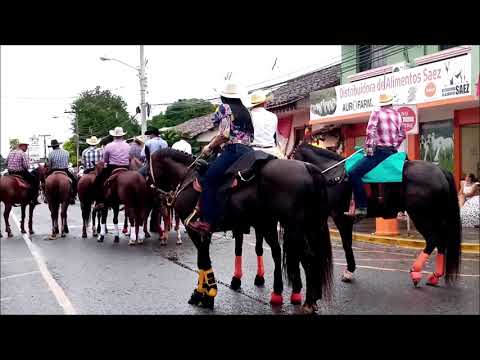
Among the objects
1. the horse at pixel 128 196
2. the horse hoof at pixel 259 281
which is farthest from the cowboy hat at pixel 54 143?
the horse at pixel 128 196

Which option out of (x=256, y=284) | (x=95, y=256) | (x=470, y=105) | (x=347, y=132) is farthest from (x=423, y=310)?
(x=347, y=132)

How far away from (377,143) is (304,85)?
14.5 m

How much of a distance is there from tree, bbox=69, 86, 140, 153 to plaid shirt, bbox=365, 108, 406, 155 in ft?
10.9

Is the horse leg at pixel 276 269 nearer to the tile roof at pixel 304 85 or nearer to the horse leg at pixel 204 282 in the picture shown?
the horse leg at pixel 204 282

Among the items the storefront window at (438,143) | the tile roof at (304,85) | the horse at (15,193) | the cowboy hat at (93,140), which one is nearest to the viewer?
the horse at (15,193)

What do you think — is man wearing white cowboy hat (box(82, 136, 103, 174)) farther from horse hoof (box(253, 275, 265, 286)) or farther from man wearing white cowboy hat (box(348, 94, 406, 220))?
man wearing white cowboy hat (box(348, 94, 406, 220))

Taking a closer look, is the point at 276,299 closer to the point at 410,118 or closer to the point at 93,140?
the point at 93,140

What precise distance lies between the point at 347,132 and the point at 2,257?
14117mm

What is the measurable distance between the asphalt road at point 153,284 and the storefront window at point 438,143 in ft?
20.4

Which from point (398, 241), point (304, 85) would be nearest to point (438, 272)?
point (398, 241)

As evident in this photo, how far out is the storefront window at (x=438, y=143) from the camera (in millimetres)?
15548

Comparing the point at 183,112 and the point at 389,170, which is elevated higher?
the point at 183,112

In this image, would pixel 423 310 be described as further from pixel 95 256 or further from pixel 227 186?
pixel 95 256

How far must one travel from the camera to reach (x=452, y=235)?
767 centimetres
